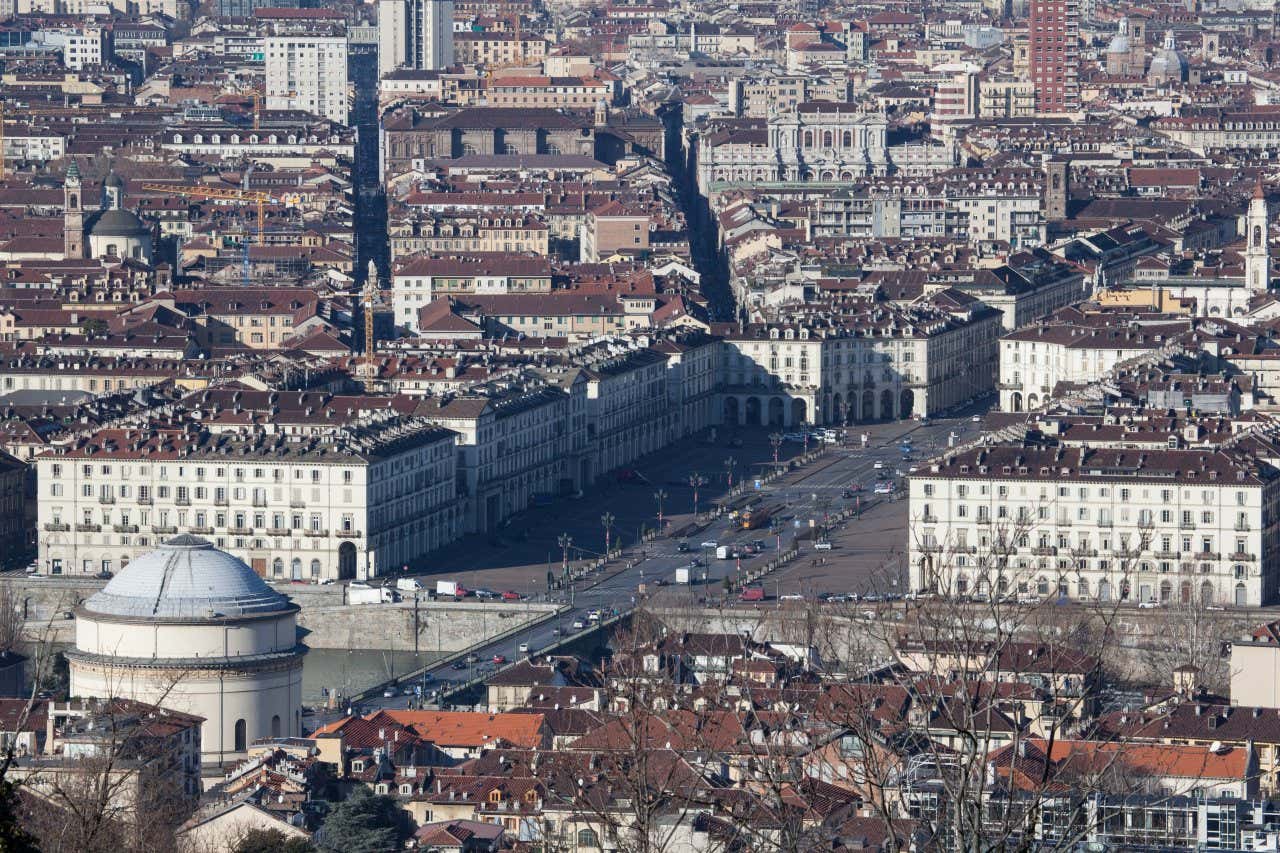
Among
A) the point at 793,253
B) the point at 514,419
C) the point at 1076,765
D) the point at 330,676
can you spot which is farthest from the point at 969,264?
the point at 1076,765

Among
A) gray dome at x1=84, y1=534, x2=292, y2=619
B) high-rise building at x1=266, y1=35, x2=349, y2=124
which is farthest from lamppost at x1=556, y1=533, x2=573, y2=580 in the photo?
high-rise building at x1=266, y1=35, x2=349, y2=124

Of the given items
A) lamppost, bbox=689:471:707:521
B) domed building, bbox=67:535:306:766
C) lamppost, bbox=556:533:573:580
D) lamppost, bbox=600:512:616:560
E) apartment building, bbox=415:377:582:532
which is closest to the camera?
domed building, bbox=67:535:306:766

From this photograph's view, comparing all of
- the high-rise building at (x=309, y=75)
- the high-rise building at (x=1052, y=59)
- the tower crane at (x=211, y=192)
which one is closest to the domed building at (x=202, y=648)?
the tower crane at (x=211, y=192)

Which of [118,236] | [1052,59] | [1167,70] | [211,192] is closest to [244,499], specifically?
[118,236]

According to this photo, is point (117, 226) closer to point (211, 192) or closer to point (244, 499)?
point (211, 192)

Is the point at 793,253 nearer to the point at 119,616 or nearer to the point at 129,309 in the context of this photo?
the point at 129,309

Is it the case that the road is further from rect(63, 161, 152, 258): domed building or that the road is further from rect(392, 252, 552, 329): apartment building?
rect(63, 161, 152, 258): domed building
